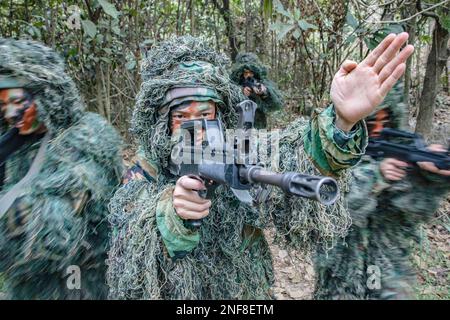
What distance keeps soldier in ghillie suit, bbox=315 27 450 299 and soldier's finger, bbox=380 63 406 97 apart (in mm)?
318

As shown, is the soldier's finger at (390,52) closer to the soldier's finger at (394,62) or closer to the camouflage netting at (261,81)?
the soldier's finger at (394,62)

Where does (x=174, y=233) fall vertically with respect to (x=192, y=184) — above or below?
below

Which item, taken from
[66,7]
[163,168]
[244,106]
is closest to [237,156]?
[244,106]

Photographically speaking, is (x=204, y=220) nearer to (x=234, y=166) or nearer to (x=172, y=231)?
(x=172, y=231)

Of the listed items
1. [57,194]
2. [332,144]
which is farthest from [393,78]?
[57,194]

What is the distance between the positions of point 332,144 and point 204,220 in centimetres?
48

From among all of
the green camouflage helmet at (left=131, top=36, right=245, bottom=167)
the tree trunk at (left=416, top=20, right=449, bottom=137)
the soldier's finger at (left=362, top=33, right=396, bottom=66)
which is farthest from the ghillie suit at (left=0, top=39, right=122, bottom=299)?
the tree trunk at (left=416, top=20, right=449, bottom=137)

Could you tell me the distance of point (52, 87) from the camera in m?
1.29

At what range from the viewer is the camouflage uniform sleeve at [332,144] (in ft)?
3.67

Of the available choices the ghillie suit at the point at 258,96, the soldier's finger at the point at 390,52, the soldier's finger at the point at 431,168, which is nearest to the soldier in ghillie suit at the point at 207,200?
the soldier's finger at the point at 390,52

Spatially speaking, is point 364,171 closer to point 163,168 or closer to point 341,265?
point 341,265

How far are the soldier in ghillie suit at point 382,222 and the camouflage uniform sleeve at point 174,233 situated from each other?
0.47 metres

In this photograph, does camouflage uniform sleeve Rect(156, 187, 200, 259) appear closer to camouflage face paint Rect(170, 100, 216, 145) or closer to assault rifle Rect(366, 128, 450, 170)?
camouflage face paint Rect(170, 100, 216, 145)

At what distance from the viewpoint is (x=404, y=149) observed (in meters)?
1.30
